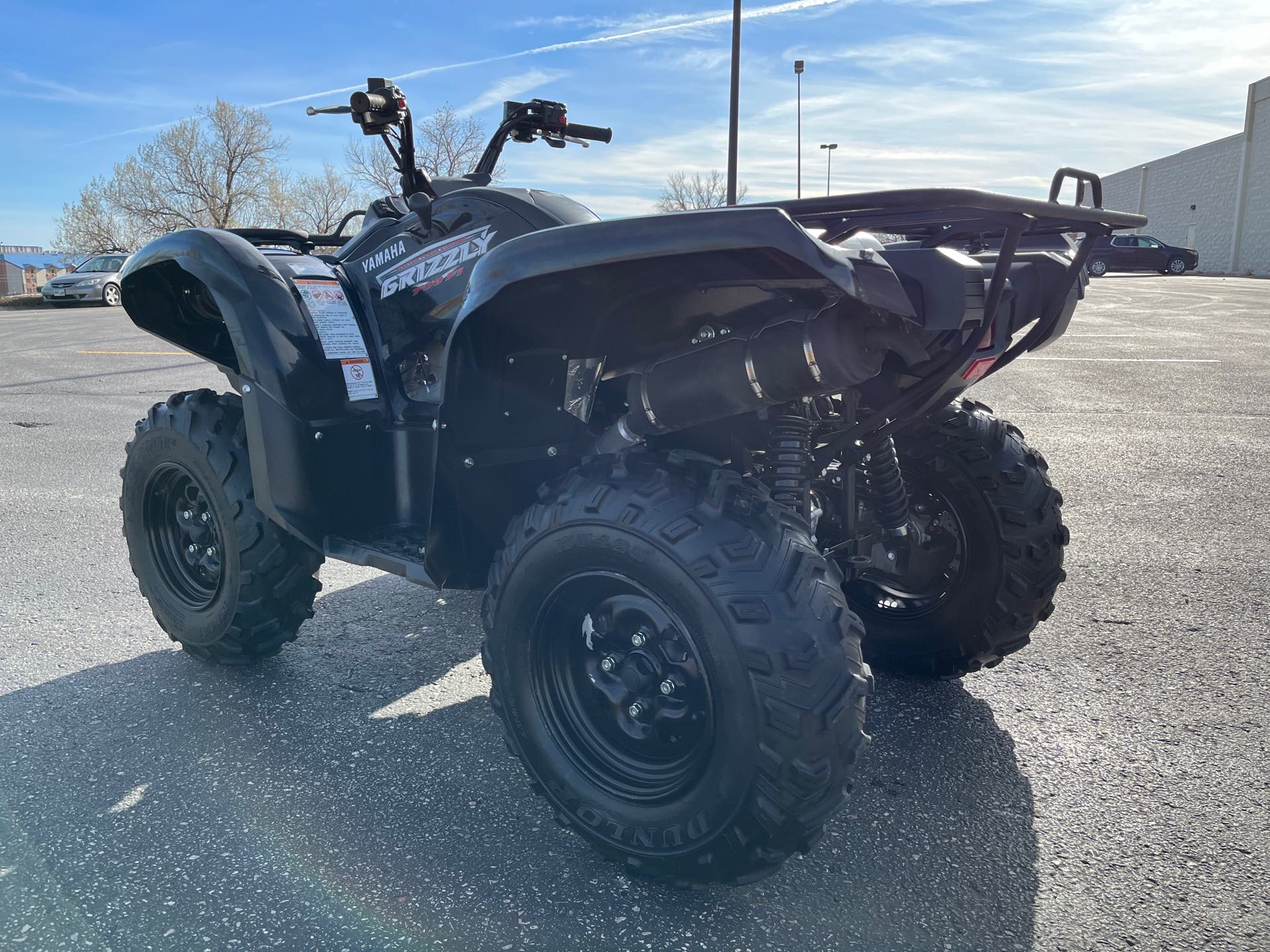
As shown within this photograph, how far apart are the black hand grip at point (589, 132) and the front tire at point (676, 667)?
1.81 m

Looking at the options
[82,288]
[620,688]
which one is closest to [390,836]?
[620,688]

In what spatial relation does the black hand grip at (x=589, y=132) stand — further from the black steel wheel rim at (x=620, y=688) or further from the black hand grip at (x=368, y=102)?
the black steel wheel rim at (x=620, y=688)

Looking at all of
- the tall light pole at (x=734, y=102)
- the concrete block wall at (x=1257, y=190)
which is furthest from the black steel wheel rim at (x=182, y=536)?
the concrete block wall at (x=1257, y=190)

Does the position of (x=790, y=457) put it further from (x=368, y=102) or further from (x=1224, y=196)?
(x=1224, y=196)

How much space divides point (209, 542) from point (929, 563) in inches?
97.9

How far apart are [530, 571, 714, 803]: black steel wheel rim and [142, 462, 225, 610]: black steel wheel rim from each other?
154cm

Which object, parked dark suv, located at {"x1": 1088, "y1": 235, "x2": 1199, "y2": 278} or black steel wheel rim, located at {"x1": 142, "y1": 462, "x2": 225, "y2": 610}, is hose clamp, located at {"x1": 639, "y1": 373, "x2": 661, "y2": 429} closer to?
black steel wheel rim, located at {"x1": 142, "y1": 462, "x2": 225, "y2": 610}

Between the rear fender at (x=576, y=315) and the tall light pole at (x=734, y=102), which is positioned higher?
the tall light pole at (x=734, y=102)

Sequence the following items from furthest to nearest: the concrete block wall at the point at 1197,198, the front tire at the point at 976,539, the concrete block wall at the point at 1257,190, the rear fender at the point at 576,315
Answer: the concrete block wall at the point at 1197,198 < the concrete block wall at the point at 1257,190 < the front tire at the point at 976,539 < the rear fender at the point at 576,315

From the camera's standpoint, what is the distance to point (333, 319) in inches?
120

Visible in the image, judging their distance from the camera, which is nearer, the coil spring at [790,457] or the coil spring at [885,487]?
the coil spring at [790,457]

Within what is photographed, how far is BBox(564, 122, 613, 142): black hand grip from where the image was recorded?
139 inches

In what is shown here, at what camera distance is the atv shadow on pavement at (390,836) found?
2094 millimetres

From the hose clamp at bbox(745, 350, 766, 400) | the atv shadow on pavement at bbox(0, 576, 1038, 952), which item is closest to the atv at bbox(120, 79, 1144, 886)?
the hose clamp at bbox(745, 350, 766, 400)
